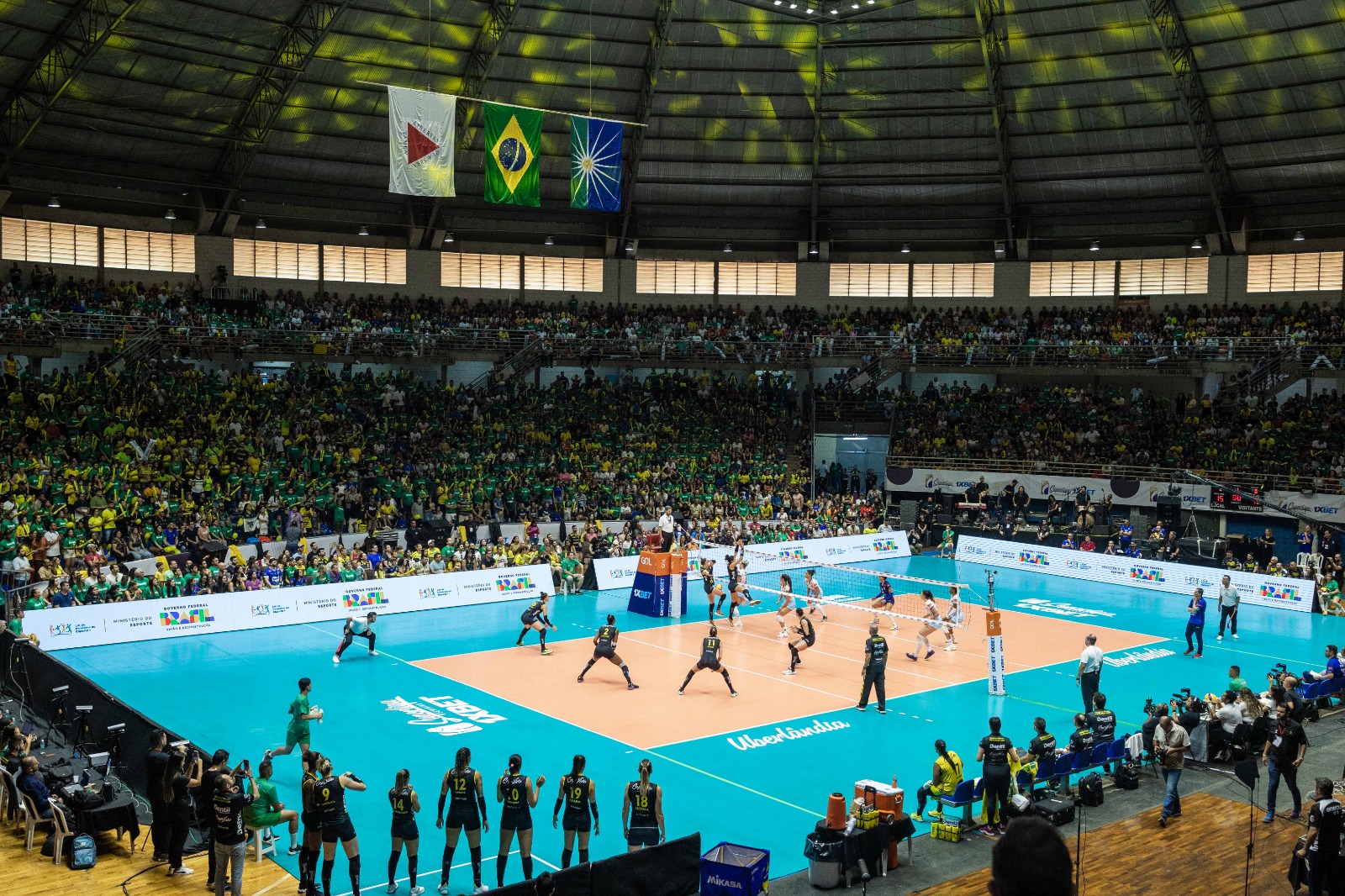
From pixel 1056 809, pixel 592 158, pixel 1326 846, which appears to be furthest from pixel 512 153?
pixel 1326 846

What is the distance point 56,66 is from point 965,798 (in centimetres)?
3801

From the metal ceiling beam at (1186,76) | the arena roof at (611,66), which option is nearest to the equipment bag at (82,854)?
the arena roof at (611,66)

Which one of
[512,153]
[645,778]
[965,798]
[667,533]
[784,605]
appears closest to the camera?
[645,778]

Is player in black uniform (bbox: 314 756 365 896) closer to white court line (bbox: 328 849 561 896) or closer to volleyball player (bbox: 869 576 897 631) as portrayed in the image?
white court line (bbox: 328 849 561 896)

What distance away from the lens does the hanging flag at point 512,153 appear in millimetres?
33031

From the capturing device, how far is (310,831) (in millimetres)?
14430

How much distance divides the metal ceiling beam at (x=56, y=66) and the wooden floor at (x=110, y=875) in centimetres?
2965

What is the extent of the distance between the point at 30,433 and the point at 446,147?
18274 millimetres

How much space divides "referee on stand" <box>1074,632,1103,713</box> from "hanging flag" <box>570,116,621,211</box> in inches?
719

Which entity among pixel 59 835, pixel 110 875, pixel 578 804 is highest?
pixel 578 804

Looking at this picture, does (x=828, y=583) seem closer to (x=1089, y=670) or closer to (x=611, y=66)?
(x=1089, y=670)

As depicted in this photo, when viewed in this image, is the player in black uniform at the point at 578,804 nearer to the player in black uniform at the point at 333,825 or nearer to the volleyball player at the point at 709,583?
the player in black uniform at the point at 333,825

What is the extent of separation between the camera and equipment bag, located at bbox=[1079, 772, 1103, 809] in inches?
727

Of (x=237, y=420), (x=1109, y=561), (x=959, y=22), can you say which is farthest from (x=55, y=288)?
(x=1109, y=561)
